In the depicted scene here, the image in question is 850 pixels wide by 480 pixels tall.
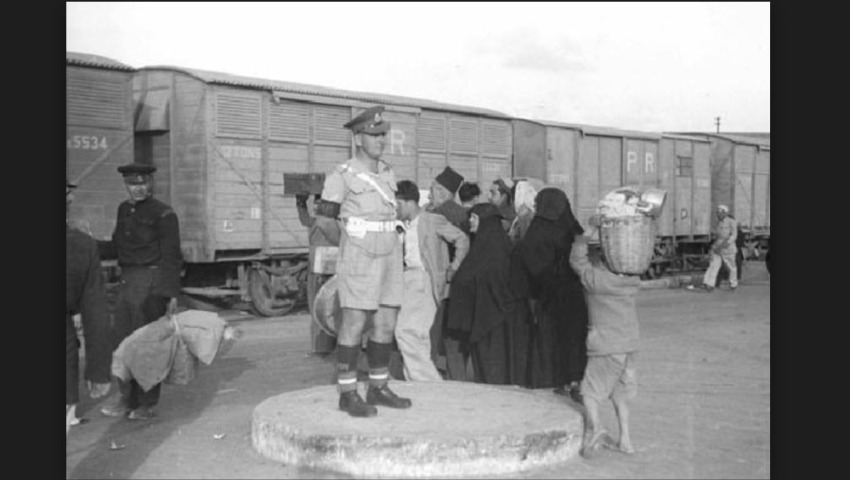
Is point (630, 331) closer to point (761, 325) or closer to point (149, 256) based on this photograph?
point (149, 256)

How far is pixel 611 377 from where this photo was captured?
234 inches

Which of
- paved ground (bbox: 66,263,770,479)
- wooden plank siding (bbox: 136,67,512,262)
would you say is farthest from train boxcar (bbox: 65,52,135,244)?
paved ground (bbox: 66,263,770,479)

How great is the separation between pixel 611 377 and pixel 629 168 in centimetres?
1921

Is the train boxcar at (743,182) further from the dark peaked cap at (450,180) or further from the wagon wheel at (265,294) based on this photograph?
the dark peaked cap at (450,180)

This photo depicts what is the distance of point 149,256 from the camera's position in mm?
7141

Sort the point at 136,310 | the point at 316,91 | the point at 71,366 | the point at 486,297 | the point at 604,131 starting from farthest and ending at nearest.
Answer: the point at 604,131 → the point at 316,91 → the point at 486,297 → the point at 136,310 → the point at 71,366

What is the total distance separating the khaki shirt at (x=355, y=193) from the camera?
6098mm

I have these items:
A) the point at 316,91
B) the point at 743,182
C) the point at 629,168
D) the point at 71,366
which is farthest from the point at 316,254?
the point at 743,182

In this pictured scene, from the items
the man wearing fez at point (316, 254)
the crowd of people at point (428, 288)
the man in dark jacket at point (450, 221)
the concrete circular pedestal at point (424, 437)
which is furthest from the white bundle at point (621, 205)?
the man wearing fez at point (316, 254)

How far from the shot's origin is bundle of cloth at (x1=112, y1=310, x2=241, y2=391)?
22.5 ft

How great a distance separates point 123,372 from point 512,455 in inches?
116

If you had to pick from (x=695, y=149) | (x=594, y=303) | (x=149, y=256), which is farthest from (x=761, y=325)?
(x=695, y=149)

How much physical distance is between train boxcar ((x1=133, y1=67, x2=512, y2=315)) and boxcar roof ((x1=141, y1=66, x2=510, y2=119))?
34 mm

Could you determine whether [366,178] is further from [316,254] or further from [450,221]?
[316,254]
